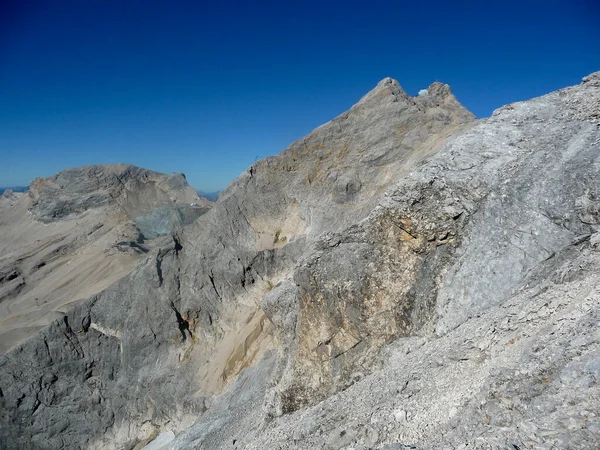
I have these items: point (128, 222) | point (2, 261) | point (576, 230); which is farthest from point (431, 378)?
point (2, 261)

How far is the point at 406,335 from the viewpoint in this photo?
9891mm

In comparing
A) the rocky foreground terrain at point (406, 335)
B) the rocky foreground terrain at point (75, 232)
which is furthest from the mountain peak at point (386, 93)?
the rocky foreground terrain at point (75, 232)

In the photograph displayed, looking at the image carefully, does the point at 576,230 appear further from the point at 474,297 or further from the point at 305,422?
the point at 305,422

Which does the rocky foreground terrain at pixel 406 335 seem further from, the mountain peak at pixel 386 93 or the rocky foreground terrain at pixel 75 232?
the rocky foreground terrain at pixel 75 232

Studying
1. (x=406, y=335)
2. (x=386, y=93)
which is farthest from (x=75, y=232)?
(x=406, y=335)

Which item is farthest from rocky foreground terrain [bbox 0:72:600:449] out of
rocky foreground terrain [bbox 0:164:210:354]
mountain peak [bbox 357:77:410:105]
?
rocky foreground terrain [bbox 0:164:210:354]

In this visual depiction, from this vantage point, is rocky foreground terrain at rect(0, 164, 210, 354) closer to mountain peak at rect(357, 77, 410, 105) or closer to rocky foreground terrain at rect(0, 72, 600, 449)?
rocky foreground terrain at rect(0, 72, 600, 449)

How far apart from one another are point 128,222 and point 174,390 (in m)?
30.9

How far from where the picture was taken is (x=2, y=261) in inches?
1676

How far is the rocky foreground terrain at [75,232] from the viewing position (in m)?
33.3

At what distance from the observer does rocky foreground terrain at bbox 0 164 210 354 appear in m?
33.3

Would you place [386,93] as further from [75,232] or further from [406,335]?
[75,232]

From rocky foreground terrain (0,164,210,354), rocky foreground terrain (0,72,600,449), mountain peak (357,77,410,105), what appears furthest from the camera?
rocky foreground terrain (0,164,210,354)

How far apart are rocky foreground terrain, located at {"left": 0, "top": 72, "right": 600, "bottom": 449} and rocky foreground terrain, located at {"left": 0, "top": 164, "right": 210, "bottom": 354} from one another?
28.6 feet
